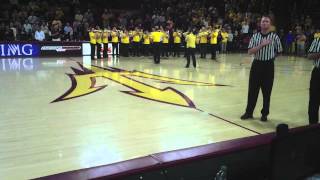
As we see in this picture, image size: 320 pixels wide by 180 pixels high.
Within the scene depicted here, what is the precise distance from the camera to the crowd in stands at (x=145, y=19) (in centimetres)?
1925

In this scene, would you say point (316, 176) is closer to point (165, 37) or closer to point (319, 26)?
point (165, 37)

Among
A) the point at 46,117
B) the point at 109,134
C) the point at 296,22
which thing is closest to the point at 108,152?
the point at 109,134

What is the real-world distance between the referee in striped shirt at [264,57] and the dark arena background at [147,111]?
0.02 meters

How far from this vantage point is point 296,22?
24062 mm

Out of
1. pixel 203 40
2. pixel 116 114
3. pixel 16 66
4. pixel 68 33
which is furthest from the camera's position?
pixel 68 33

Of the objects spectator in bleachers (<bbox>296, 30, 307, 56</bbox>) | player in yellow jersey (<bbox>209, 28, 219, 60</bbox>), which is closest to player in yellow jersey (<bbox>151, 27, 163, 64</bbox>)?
player in yellow jersey (<bbox>209, 28, 219, 60</bbox>)

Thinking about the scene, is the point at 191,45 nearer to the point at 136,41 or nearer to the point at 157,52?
the point at 157,52

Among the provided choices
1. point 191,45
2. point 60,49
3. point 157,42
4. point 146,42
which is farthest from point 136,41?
point 191,45

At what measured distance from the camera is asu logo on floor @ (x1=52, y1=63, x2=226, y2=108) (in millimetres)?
8352

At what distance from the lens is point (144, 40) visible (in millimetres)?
19281

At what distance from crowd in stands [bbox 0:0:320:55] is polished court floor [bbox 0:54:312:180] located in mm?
7335

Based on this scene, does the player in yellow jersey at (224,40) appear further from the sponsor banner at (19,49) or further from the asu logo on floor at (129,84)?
the sponsor banner at (19,49)

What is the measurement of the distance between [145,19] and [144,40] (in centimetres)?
492

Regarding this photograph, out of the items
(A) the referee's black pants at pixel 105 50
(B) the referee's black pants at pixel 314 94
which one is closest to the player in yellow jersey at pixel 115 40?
(A) the referee's black pants at pixel 105 50
